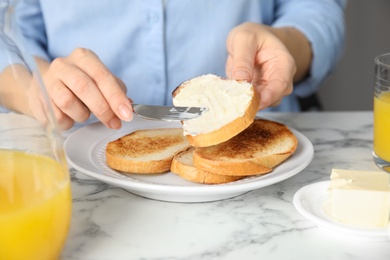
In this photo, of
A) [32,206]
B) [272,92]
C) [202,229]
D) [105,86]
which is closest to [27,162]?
[32,206]

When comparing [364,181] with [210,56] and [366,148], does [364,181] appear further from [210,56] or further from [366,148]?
[210,56]

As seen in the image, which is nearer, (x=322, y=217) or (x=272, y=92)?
(x=322, y=217)

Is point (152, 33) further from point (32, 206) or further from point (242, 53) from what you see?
point (32, 206)

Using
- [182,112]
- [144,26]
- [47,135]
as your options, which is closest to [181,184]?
[182,112]

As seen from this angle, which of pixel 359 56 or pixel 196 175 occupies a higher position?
pixel 196 175

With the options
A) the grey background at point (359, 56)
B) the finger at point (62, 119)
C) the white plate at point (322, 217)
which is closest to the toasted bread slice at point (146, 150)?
the finger at point (62, 119)

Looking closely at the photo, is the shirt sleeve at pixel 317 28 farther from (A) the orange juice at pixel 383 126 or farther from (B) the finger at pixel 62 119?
(B) the finger at pixel 62 119

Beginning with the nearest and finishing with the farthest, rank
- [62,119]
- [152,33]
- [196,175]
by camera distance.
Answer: [196,175], [62,119], [152,33]
